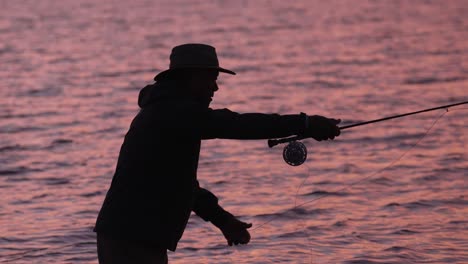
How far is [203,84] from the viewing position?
5.82 meters

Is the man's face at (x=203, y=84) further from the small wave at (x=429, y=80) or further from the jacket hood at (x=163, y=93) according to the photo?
the small wave at (x=429, y=80)

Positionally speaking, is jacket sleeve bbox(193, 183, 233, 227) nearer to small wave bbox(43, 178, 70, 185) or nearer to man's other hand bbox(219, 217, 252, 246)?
man's other hand bbox(219, 217, 252, 246)

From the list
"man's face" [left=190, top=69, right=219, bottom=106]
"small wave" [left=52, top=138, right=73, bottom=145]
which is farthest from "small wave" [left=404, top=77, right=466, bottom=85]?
"man's face" [left=190, top=69, right=219, bottom=106]

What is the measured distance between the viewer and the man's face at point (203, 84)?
5805mm

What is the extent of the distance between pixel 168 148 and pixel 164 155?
34 millimetres

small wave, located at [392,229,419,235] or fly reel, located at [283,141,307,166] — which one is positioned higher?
fly reel, located at [283,141,307,166]

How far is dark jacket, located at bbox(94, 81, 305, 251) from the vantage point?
5.63 metres

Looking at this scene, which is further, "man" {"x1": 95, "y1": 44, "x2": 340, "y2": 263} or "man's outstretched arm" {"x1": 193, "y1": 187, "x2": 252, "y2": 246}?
"man's outstretched arm" {"x1": 193, "y1": 187, "x2": 252, "y2": 246}

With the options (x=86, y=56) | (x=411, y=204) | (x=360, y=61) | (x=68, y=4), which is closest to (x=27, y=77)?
(x=86, y=56)

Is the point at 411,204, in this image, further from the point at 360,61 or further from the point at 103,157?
the point at 360,61

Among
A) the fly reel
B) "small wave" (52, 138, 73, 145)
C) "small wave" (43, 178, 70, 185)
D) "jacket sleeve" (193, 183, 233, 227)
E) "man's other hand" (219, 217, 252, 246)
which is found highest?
the fly reel

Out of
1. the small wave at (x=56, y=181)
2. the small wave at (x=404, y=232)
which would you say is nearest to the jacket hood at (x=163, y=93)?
the small wave at (x=404, y=232)

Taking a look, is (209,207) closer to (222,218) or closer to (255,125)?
(222,218)

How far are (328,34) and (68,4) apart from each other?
33.3 ft
